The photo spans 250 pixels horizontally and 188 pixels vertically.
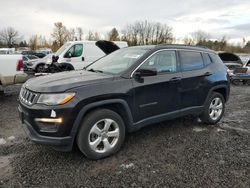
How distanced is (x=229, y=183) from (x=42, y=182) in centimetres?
234

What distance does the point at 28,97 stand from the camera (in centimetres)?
310

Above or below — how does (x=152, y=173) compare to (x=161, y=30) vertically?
below

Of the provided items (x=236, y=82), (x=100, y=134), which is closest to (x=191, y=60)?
(x=100, y=134)

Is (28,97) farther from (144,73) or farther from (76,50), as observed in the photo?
(76,50)

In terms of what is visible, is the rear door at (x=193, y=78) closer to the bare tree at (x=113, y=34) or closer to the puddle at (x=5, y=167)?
the puddle at (x=5, y=167)

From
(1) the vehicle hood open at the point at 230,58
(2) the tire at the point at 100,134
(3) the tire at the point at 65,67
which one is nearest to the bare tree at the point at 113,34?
(1) the vehicle hood open at the point at 230,58

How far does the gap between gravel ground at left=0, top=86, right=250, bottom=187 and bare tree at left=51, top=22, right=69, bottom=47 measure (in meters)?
43.7

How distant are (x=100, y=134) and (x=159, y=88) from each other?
1.29m

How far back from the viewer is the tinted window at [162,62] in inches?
146

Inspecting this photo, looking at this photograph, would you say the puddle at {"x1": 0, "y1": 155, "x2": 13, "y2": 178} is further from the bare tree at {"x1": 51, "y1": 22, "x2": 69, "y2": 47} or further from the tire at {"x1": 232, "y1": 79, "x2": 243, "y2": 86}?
the bare tree at {"x1": 51, "y1": 22, "x2": 69, "y2": 47}

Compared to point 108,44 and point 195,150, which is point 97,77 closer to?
point 195,150

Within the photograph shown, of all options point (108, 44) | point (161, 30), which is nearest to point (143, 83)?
→ point (108, 44)

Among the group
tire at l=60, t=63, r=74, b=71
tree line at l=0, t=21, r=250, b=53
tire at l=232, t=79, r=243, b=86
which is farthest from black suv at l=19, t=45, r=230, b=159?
tree line at l=0, t=21, r=250, b=53

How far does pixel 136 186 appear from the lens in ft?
8.58
